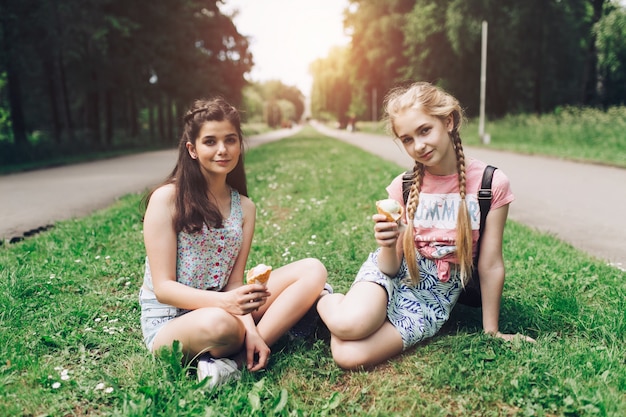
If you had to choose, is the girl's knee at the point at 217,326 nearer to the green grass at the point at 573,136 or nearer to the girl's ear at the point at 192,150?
the girl's ear at the point at 192,150

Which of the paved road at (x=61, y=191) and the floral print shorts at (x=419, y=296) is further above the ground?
the floral print shorts at (x=419, y=296)

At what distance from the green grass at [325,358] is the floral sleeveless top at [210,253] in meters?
0.44

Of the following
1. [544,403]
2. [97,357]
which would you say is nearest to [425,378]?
[544,403]

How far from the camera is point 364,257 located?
4273 millimetres

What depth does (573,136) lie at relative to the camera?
658 inches

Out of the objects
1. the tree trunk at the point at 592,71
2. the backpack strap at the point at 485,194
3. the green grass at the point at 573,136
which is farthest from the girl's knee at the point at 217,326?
the tree trunk at the point at 592,71

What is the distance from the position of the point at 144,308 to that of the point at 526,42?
30.2 m

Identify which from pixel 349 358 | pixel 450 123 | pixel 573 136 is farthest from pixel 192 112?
pixel 573 136

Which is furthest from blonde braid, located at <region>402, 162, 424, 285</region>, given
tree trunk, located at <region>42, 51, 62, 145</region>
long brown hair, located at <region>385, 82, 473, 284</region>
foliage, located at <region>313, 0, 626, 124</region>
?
tree trunk, located at <region>42, 51, 62, 145</region>

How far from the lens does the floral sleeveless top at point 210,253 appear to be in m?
2.65

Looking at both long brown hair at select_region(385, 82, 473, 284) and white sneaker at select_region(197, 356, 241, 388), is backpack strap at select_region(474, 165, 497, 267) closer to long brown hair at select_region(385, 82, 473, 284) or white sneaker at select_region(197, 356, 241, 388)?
long brown hair at select_region(385, 82, 473, 284)

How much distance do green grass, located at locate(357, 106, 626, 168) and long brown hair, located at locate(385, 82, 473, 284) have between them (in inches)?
332

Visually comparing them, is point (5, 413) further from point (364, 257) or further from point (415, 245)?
point (364, 257)

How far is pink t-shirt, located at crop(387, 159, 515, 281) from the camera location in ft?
8.69
